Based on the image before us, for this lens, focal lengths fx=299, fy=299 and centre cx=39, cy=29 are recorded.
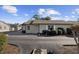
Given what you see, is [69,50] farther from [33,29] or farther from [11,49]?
[11,49]

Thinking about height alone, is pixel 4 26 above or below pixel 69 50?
above

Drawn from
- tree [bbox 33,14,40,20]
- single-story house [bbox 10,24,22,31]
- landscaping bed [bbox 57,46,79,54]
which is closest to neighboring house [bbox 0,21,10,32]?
single-story house [bbox 10,24,22,31]

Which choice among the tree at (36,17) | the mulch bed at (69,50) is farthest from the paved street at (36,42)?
the tree at (36,17)

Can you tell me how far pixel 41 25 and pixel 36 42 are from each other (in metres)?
0.28

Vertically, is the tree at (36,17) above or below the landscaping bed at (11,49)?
above

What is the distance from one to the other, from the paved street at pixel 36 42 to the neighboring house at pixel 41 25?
0.11 m

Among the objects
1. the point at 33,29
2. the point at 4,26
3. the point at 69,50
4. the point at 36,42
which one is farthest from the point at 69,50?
the point at 4,26

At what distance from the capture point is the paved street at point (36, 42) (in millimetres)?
4641

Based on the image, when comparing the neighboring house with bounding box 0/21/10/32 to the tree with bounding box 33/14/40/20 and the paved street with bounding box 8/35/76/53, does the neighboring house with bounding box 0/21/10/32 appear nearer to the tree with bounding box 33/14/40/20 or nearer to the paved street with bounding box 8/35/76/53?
the paved street with bounding box 8/35/76/53

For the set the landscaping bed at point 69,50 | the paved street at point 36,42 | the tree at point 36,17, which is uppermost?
the tree at point 36,17

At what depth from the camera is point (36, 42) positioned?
466 centimetres

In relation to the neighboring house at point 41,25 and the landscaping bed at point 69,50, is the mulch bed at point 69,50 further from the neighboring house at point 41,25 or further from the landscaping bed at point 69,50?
the neighboring house at point 41,25
